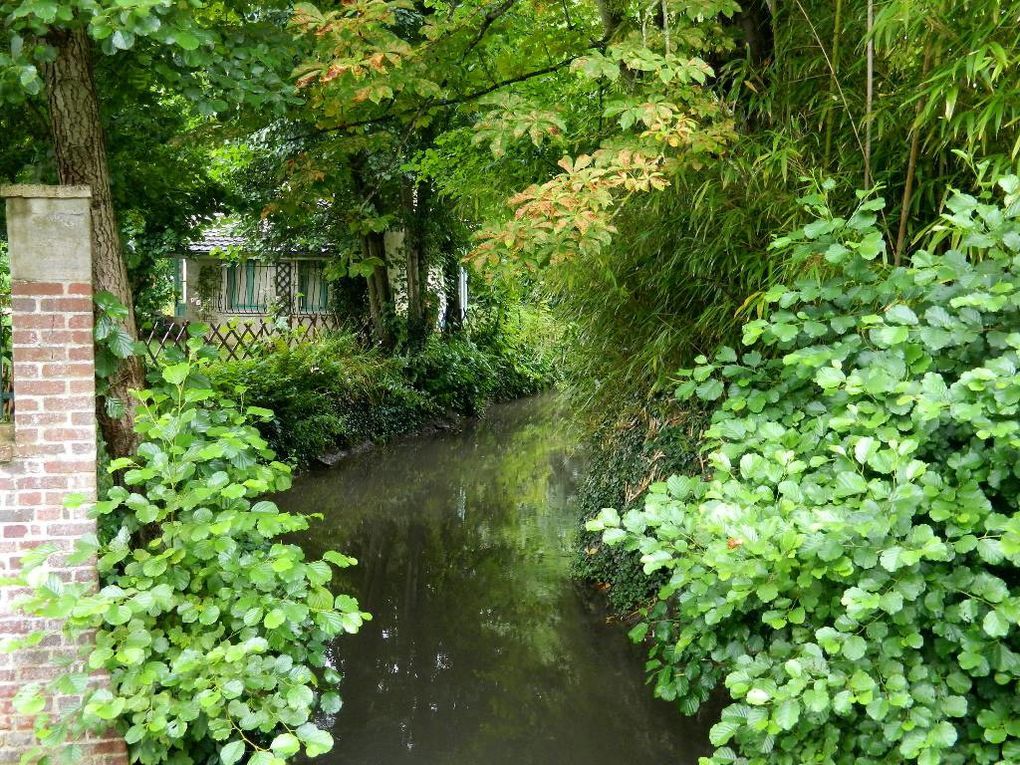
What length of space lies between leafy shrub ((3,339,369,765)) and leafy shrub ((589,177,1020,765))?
1343 mm

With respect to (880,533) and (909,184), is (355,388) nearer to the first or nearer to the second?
(909,184)

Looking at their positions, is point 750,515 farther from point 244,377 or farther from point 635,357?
point 244,377

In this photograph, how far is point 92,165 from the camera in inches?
162

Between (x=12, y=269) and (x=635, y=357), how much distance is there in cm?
344

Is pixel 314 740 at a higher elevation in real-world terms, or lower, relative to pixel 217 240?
lower

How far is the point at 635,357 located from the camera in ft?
18.1

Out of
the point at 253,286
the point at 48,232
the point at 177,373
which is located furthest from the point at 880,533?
the point at 253,286

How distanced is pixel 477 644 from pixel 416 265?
33.2 feet

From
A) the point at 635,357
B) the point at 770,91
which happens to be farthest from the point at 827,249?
the point at 635,357

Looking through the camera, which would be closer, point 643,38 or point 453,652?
point 643,38

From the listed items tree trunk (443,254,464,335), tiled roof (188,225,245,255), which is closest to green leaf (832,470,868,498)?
tree trunk (443,254,464,335)

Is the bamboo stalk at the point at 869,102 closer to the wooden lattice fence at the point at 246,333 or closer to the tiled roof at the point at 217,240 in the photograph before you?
the wooden lattice fence at the point at 246,333

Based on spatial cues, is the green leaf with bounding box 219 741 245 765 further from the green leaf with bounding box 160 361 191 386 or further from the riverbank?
the riverbank

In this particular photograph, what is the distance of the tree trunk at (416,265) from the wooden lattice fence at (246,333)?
1.42m
